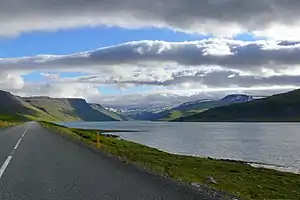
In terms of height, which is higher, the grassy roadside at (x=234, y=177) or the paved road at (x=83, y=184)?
the paved road at (x=83, y=184)

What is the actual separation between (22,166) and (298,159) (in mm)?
48343

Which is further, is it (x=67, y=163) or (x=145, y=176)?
(x=67, y=163)

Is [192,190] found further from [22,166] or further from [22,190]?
[22,166]

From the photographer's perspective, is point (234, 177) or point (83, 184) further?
point (234, 177)

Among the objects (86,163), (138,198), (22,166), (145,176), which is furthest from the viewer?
(86,163)

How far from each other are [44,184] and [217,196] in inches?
220

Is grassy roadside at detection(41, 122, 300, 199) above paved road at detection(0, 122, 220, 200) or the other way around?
the other way around

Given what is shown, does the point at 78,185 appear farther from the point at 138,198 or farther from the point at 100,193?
the point at 138,198

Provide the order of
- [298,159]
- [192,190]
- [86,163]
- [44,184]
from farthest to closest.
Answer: [298,159]
[86,163]
[44,184]
[192,190]

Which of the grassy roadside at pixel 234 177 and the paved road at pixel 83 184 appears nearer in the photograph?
the paved road at pixel 83 184

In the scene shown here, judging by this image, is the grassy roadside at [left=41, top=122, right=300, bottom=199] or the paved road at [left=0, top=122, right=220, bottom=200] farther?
the grassy roadside at [left=41, top=122, right=300, bottom=199]

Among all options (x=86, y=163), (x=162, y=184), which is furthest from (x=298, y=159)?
(x=162, y=184)

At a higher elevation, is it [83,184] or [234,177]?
[83,184]

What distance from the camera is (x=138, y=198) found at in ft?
39.2
